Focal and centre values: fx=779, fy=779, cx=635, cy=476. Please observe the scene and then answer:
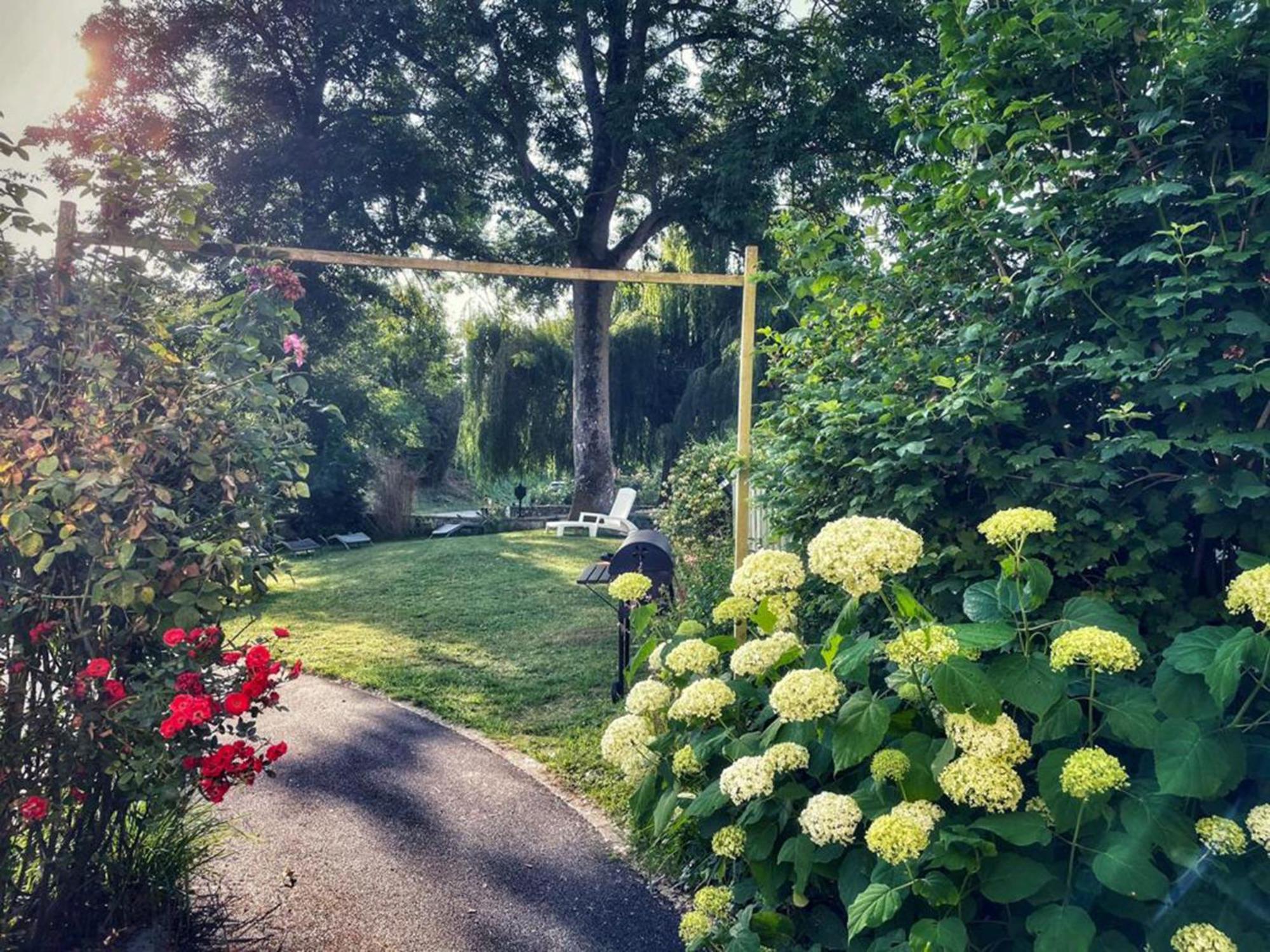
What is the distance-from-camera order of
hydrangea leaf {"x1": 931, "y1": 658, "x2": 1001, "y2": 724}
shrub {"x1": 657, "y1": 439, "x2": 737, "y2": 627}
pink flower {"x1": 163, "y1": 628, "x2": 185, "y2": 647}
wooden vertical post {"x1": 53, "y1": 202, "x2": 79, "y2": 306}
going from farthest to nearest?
shrub {"x1": 657, "y1": 439, "x2": 737, "y2": 627} → wooden vertical post {"x1": 53, "y1": 202, "x2": 79, "y2": 306} → pink flower {"x1": 163, "y1": 628, "x2": 185, "y2": 647} → hydrangea leaf {"x1": 931, "y1": 658, "x2": 1001, "y2": 724}

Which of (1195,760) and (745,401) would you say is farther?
(745,401)

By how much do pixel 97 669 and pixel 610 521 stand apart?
390 inches

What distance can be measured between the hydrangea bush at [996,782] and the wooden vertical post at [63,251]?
6.14 feet

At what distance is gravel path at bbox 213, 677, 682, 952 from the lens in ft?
6.95

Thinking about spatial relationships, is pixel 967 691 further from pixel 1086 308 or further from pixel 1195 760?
pixel 1086 308

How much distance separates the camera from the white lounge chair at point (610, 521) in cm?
1151

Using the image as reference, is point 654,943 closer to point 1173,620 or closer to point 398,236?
point 1173,620

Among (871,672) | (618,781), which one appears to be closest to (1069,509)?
(871,672)

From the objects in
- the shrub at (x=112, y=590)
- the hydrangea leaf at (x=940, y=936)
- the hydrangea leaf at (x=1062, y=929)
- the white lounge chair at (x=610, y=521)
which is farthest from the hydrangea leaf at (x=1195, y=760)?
the white lounge chair at (x=610, y=521)

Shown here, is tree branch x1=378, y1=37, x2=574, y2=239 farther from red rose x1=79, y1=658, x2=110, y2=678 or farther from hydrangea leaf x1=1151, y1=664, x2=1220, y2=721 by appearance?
hydrangea leaf x1=1151, y1=664, x2=1220, y2=721

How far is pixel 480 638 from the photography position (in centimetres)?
574

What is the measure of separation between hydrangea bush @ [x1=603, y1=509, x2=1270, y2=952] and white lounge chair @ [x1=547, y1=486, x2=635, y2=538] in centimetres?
956

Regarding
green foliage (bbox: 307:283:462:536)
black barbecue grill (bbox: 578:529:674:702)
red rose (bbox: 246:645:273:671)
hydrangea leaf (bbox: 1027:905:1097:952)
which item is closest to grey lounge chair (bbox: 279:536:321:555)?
green foliage (bbox: 307:283:462:536)

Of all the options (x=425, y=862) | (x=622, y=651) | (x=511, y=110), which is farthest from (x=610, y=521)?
(x=425, y=862)
